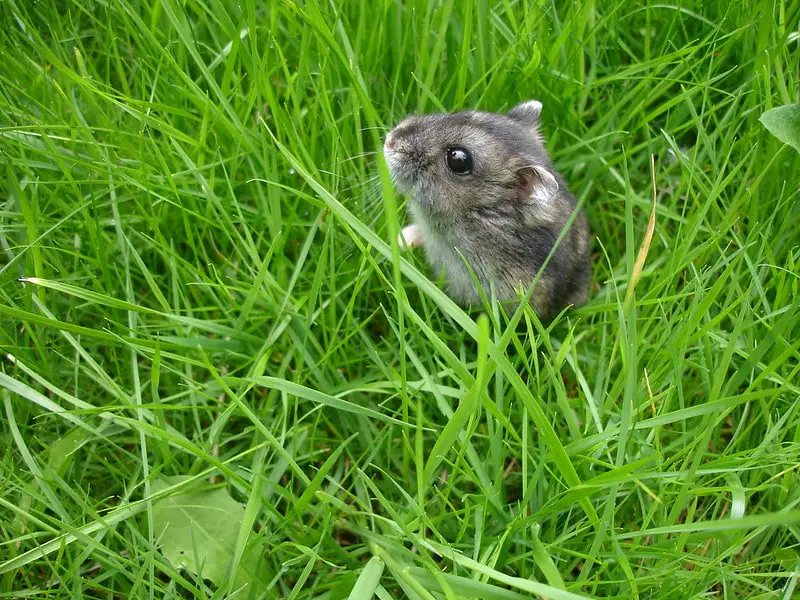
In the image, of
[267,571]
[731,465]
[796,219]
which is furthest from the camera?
[796,219]

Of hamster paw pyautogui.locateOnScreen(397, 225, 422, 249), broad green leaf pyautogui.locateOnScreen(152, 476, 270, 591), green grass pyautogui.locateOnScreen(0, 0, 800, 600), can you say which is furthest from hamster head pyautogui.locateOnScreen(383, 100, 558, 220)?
broad green leaf pyautogui.locateOnScreen(152, 476, 270, 591)

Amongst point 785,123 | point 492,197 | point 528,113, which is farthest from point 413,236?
point 785,123

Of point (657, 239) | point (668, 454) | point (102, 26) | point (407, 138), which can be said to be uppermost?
point (102, 26)

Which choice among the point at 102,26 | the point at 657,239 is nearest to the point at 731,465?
the point at 657,239

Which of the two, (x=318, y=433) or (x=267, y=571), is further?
(x=318, y=433)

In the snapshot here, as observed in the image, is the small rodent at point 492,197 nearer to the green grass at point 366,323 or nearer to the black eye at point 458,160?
the black eye at point 458,160

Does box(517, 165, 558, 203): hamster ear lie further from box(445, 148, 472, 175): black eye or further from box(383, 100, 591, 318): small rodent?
box(445, 148, 472, 175): black eye

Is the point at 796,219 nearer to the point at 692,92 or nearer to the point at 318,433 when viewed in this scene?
the point at 692,92
